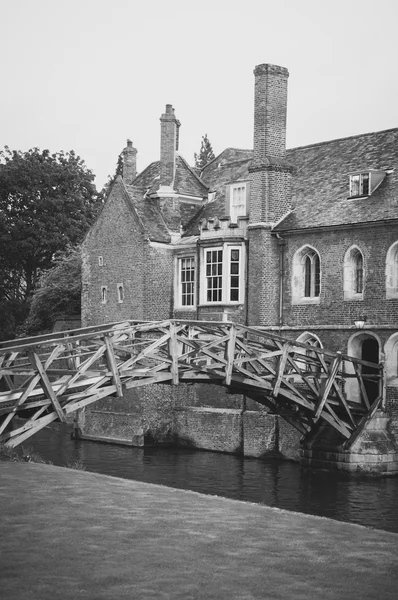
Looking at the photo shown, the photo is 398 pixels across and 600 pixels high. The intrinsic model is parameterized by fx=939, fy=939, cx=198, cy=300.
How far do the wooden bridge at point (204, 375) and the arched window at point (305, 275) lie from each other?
2.54 m

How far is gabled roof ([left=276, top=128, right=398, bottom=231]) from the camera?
3353 cm

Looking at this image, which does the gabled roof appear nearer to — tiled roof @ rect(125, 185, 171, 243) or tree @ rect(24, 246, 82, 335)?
tiled roof @ rect(125, 185, 171, 243)

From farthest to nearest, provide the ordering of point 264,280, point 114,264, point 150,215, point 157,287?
1. point 114,264
2. point 150,215
3. point 157,287
4. point 264,280

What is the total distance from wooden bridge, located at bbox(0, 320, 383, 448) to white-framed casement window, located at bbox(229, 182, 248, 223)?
18.1 feet

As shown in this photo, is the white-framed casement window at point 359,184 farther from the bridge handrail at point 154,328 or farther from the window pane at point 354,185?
the bridge handrail at point 154,328

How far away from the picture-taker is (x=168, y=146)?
135ft

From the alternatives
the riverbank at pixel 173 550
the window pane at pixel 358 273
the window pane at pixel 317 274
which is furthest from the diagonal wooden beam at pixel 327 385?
the riverbank at pixel 173 550

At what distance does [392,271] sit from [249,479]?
8.78m

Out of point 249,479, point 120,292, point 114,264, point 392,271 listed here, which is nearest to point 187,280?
point 120,292

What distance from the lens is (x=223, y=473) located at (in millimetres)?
31219

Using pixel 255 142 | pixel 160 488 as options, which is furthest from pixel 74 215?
pixel 160 488

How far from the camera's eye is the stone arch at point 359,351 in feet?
110

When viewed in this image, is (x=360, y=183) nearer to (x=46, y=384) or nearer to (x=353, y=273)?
(x=353, y=273)

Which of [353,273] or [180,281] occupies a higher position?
[180,281]
